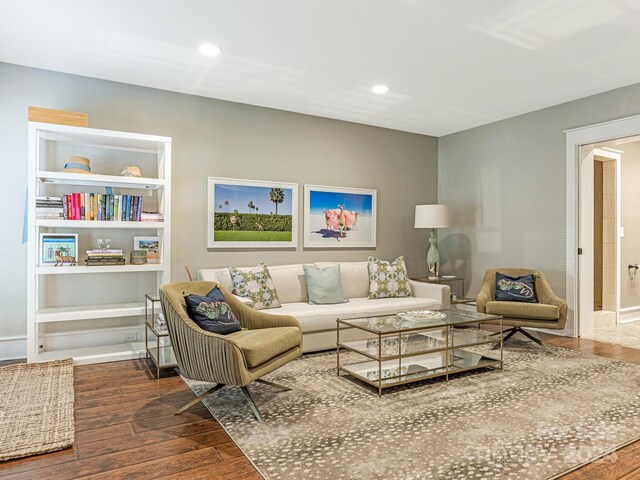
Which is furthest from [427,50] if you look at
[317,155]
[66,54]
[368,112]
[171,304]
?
[66,54]

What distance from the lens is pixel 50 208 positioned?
3.67 m

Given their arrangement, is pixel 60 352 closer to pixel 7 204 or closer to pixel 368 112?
pixel 7 204

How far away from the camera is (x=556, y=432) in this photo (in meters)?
2.44

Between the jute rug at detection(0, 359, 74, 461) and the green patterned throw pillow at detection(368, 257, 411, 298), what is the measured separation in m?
3.06

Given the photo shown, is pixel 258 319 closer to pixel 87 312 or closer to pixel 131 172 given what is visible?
pixel 87 312

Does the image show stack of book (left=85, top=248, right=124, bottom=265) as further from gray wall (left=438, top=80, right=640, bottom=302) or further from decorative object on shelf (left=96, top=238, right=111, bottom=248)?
gray wall (left=438, top=80, right=640, bottom=302)

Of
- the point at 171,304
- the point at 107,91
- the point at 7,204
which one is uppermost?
the point at 107,91

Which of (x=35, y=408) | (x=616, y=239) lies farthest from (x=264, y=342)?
(x=616, y=239)

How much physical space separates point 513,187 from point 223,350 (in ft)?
14.1

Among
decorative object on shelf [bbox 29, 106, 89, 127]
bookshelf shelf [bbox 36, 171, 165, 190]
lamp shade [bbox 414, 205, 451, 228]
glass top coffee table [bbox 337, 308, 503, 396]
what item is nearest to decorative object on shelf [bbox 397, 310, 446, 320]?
glass top coffee table [bbox 337, 308, 503, 396]

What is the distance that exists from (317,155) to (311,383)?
297cm

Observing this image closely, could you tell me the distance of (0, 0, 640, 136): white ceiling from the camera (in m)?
2.92

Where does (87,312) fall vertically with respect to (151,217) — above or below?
below

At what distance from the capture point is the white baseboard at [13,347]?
3842 millimetres
